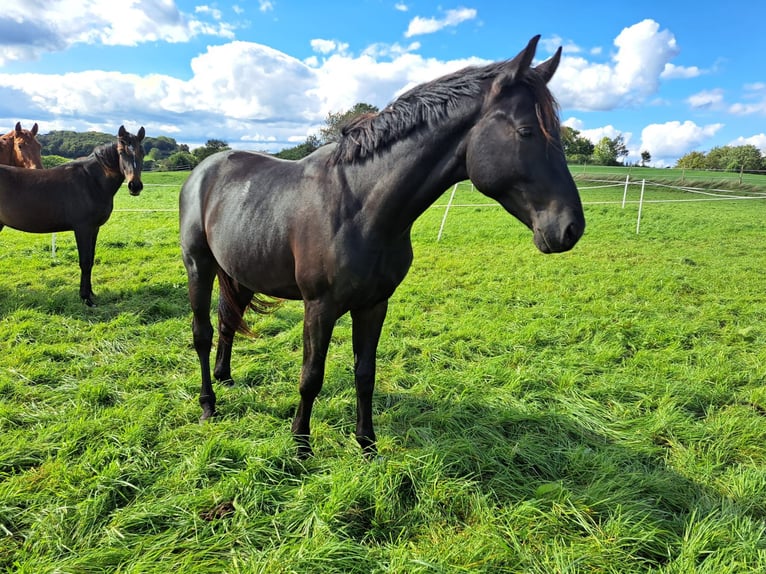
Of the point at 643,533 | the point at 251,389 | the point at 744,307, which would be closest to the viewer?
the point at 643,533

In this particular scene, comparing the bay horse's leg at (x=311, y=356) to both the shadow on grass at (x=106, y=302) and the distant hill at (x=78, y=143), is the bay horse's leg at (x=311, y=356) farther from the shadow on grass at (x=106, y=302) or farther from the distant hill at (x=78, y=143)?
the distant hill at (x=78, y=143)

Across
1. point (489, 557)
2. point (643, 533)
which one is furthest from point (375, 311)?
point (643, 533)

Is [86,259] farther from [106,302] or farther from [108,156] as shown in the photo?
[108,156]

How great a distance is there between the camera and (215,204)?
119 inches

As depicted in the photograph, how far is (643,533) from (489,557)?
0.80m

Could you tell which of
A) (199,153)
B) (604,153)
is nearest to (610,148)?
(604,153)

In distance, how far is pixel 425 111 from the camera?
2.07 metres

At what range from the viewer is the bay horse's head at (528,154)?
178 centimetres

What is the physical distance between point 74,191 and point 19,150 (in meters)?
3.22

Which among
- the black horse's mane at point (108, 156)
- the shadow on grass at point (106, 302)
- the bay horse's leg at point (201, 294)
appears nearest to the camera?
the bay horse's leg at point (201, 294)

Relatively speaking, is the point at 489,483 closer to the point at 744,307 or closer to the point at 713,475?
the point at 713,475

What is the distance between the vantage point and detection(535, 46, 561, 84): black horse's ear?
1913mm

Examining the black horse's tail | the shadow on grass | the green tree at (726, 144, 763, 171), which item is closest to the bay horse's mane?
the black horse's tail

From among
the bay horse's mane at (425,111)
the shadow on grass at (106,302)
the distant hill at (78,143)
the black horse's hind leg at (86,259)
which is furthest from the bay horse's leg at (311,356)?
the distant hill at (78,143)
